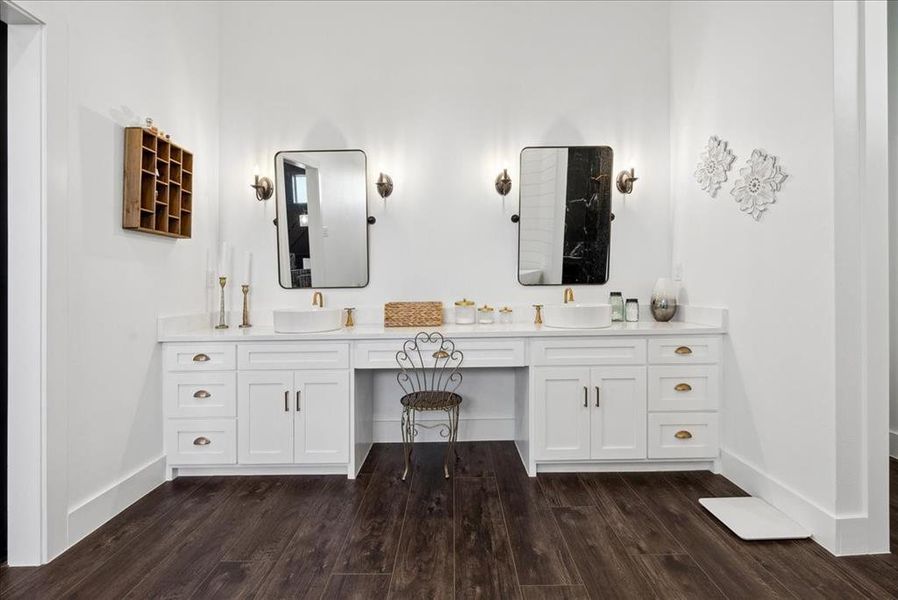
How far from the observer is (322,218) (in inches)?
132

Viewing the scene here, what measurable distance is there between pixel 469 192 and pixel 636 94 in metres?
1.38

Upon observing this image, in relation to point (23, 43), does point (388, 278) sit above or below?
below

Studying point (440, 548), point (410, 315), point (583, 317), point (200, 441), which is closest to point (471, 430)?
point (410, 315)

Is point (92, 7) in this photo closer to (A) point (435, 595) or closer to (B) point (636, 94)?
(A) point (435, 595)

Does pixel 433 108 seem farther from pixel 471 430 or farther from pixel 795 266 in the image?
pixel 795 266

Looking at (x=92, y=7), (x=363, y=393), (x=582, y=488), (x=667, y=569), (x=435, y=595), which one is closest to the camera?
(x=435, y=595)

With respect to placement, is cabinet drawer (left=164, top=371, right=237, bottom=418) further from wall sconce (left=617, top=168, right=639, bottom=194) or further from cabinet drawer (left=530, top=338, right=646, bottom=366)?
wall sconce (left=617, top=168, right=639, bottom=194)

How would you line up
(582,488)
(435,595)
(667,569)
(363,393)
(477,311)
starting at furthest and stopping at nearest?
(477,311) → (363,393) → (582,488) → (667,569) → (435,595)

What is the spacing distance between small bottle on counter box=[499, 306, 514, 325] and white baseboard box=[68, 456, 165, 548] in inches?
87.5

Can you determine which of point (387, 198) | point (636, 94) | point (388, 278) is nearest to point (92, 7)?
point (387, 198)

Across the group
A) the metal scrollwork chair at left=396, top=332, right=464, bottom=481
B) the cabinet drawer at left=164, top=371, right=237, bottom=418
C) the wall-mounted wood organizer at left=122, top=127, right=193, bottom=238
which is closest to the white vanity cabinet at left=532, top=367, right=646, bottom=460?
the metal scrollwork chair at left=396, top=332, right=464, bottom=481

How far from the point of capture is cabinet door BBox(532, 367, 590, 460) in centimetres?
273

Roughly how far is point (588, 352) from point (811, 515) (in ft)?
3.93

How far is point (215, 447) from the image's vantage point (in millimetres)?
2699
